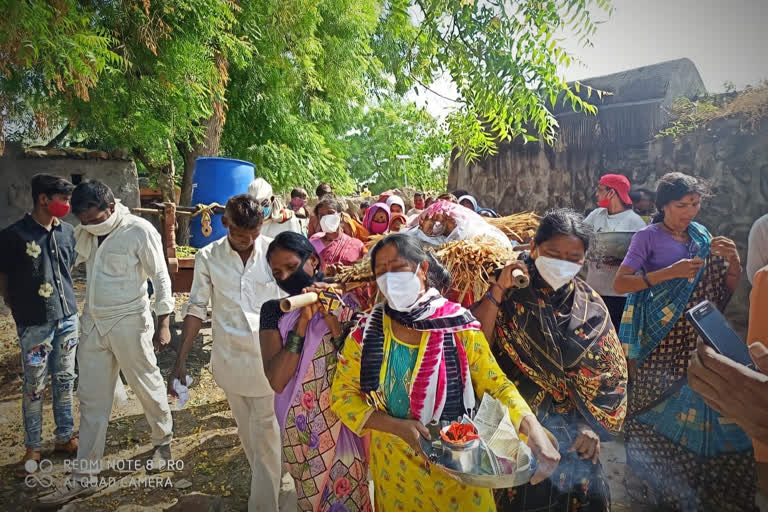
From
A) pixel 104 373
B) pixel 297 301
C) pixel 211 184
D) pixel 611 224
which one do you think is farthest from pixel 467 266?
pixel 211 184

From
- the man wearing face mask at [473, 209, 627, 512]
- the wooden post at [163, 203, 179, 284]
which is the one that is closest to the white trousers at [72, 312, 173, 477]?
the wooden post at [163, 203, 179, 284]

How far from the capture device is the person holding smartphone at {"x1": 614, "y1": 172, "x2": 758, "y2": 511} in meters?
2.61

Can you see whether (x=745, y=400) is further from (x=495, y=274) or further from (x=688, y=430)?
(x=688, y=430)

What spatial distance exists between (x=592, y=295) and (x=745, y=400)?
0.85 meters

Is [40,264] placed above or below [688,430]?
above

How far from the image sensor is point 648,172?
6.23 m

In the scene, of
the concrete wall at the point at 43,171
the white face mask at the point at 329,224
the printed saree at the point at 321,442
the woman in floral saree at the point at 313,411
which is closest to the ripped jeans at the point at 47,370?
the white face mask at the point at 329,224

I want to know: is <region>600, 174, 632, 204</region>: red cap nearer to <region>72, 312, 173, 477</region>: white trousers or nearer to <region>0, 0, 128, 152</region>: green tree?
<region>72, 312, 173, 477</region>: white trousers

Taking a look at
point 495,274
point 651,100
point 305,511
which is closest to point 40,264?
point 305,511

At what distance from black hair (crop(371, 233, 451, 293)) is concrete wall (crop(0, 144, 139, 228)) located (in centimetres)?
935

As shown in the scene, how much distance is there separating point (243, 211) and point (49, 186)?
2051 millimetres

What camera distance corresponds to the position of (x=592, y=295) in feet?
7.13

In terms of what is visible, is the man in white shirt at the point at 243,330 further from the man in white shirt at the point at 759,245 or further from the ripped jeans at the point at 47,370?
the man in white shirt at the point at 759,245

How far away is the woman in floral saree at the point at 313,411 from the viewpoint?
2311 mm
